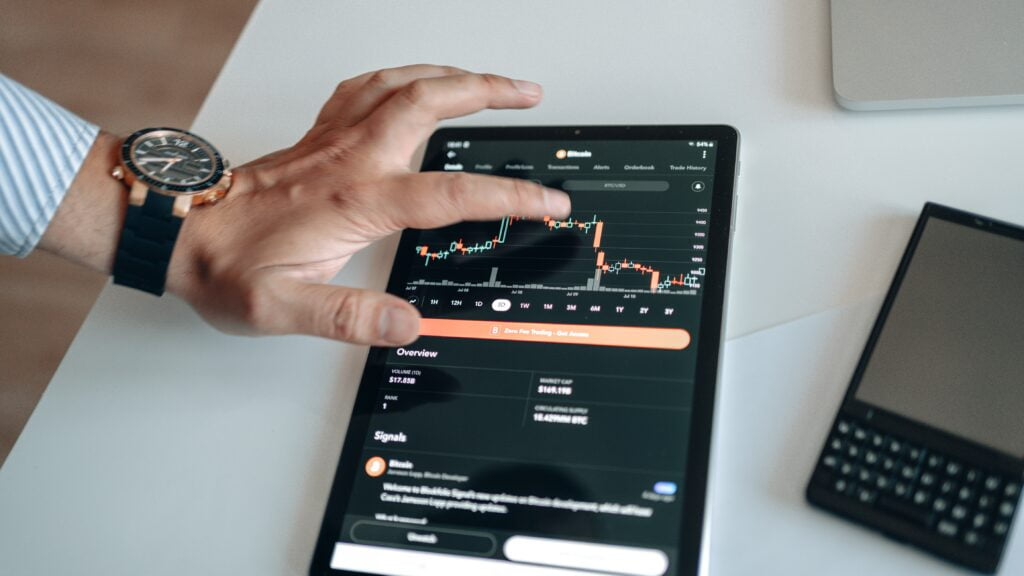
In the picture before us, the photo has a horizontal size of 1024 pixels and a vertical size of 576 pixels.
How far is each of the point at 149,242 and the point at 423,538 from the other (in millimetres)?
398

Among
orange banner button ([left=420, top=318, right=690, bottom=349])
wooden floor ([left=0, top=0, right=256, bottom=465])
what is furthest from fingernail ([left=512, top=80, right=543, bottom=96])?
wooden floor ([left=0, top=0, right=256, bottom=465])

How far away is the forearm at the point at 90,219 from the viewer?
84cm

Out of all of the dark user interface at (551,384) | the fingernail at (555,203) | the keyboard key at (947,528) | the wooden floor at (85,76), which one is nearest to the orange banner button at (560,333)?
the dark user interface at (551,384)

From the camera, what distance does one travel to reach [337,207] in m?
0.82

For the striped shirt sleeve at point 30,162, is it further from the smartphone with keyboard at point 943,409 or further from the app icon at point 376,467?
the smartphone with keyboard at point 943,409

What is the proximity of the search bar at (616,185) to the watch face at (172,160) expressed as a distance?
1.13 ft

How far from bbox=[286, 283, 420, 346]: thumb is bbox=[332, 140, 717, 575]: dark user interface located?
6 cm

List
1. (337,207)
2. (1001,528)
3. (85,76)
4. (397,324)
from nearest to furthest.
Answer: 1. (1001,528)
2. (397,324)
3. (337,207)
4. (85,76)

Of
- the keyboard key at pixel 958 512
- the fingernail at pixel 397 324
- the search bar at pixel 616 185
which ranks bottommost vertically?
the keyboard key at pixel 958 512

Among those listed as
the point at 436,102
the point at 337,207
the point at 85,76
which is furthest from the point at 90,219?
the point at 85,76

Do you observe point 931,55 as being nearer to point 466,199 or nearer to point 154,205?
point 466,199

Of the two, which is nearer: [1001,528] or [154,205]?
[1001,528]

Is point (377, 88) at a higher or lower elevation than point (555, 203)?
higher

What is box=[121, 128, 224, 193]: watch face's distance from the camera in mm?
840
